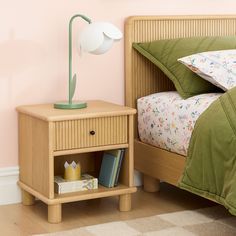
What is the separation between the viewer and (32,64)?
3.22 meters

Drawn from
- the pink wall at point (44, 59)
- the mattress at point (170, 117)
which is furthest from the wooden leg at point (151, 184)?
the pink wall at point (44, 59)

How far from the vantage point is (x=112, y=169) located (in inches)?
122

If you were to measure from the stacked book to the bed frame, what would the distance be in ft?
0.76

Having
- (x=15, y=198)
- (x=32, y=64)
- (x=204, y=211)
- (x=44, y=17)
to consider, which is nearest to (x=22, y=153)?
(x=15, y=198)

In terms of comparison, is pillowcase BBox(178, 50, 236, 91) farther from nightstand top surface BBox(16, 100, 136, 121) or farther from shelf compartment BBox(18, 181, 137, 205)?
shelf compartment BBox(18, 181, 137, 205)

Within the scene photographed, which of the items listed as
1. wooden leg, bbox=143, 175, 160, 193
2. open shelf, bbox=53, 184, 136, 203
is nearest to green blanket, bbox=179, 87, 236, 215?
open shelf, bbox=53, 184, 136, 203

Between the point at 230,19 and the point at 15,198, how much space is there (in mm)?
1537

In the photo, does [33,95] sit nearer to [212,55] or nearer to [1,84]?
[1,84]

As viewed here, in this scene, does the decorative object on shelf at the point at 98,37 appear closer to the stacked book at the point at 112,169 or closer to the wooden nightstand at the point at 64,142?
the wooden nightstand at the point at 64,142

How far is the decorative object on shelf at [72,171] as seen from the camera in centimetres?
306

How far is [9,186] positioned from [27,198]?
0.36 feet

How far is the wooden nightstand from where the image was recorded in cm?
288

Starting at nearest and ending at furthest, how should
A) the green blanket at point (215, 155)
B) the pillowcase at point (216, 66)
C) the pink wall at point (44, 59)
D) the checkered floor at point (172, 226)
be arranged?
the green blanket at point (215, 155) → the checkered floor at point (172, 226) → the pillowcase at point (216, 66) → the pink wall at point (44, 59)

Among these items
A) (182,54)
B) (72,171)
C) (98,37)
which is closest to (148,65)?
(182,54)
